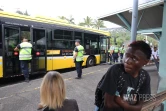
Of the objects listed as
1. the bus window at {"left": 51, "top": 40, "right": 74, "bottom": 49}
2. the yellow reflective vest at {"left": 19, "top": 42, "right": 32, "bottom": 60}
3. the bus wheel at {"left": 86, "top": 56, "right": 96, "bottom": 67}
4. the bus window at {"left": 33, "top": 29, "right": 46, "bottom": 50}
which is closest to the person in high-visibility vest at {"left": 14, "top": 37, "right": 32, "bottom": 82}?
the yellow reflective vest at {"left": 19, "top": 42, "right": 32, "bottom": 60}

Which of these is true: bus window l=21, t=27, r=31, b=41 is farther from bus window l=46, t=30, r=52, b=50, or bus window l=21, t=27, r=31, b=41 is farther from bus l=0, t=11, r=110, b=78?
bus window l=46, t=30, r=52, b=50

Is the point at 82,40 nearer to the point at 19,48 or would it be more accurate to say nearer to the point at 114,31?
the point at 19,48

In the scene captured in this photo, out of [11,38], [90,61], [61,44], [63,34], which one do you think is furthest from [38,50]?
[90,61]

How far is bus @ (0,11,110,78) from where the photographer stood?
732 centimetres

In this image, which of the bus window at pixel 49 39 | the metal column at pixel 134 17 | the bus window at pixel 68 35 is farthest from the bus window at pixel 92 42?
the metal column at pixel 134 17

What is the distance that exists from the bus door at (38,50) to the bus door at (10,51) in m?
0.76

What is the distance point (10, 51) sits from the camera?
24.2 feet

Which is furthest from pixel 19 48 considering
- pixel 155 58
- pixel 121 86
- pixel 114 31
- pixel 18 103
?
pixel 114 31

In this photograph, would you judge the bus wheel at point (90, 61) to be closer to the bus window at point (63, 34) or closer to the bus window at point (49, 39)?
the bus window at point (63, 34)

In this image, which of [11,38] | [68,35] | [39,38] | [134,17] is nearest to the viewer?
[134,17]

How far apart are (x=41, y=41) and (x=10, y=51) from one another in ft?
5.79

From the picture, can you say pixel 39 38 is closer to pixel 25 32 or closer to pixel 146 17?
pixel 25 32

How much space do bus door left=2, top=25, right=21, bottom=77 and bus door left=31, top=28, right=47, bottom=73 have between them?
0.76 metres

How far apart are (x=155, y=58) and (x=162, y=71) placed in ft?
23.6
